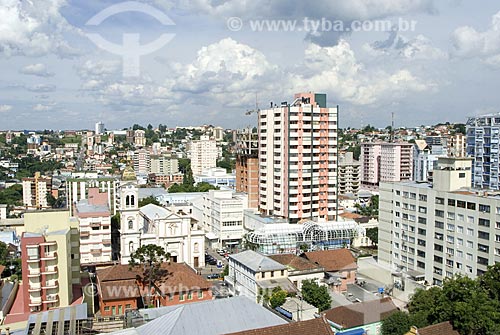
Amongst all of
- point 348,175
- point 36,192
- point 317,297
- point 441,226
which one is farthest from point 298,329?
point 36,192

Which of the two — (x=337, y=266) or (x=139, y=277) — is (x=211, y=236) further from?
(x=139, y=277)

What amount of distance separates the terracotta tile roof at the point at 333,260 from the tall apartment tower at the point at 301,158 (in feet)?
38.9

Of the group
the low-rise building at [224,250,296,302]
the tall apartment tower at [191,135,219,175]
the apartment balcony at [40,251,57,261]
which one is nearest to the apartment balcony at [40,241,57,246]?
the apartment balcony at [40,251,57,261]

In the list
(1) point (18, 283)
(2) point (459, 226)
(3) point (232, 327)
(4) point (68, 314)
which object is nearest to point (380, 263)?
(2) point (459, 226)

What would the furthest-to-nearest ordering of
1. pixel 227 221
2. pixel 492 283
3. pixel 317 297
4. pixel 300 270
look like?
pixel 227 221 < pixel 300 270 < pixel 317 297 < pixel 492 283

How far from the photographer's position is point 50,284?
26391 mm

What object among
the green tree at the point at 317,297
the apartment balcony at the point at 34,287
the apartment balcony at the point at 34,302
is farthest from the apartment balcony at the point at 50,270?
the green tree at the point at 317,297

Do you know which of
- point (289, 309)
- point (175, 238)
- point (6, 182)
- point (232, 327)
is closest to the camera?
point (232, 327)

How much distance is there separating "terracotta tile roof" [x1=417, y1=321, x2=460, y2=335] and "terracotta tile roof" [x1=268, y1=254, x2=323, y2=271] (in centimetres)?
1227

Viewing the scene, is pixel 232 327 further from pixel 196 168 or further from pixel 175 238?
pixel 196 168

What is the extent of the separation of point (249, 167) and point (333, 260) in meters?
21.1

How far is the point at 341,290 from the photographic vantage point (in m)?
32.4

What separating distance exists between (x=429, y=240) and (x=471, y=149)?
27.4 meters

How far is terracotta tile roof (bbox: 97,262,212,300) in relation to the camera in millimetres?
28266
